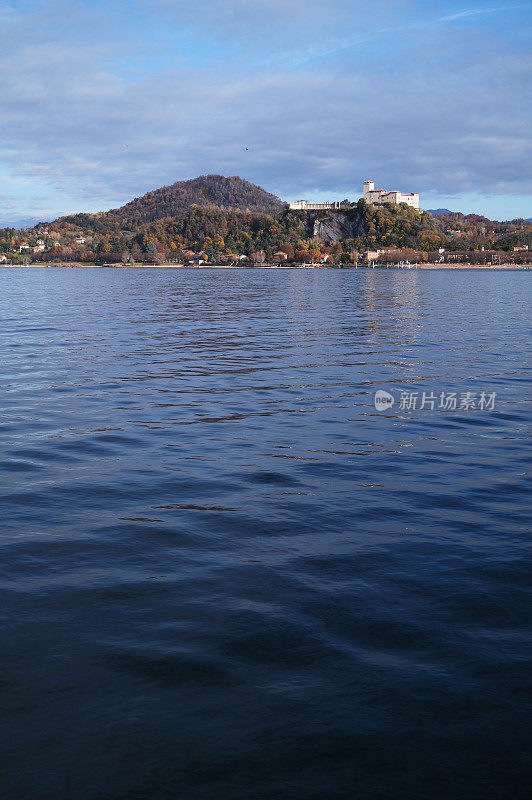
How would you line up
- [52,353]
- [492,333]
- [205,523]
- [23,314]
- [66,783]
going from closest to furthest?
[66,783]
[205,523]
[52,353]
[492,333]
[23,314]

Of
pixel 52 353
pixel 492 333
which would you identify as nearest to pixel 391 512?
pixel 52 353

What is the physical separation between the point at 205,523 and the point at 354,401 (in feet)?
35.8

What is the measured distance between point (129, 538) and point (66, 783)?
16.5 ft

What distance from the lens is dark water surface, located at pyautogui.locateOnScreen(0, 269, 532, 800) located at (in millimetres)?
5383

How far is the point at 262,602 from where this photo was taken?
26.2 ft

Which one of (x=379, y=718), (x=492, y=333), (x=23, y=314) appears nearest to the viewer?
(x=379, y=718)

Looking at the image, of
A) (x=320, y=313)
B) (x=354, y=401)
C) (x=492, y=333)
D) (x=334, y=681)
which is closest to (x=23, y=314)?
(x=320, y=313)

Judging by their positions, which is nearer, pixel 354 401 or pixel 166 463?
pixel 166 463

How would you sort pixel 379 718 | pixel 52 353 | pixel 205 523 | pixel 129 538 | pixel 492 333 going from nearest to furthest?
pixel 379 718, pixel 129 538, pixel 205 523, pixel 52 353, pixel 492 333

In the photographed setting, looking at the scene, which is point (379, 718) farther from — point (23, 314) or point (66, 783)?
point (23, 314)

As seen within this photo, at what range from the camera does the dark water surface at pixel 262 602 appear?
17.7 ft

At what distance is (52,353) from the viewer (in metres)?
31.5

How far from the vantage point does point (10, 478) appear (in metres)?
12.8

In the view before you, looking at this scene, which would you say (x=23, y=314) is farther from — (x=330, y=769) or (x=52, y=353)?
(x=330, y=769)
